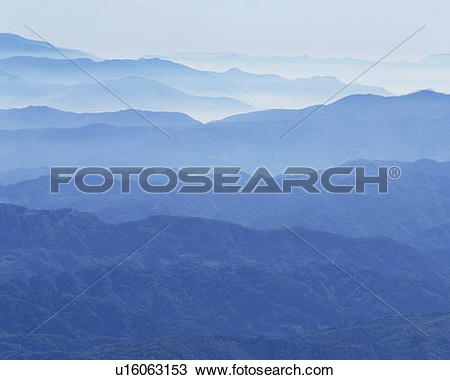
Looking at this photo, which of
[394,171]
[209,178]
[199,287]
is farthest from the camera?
[394,171]

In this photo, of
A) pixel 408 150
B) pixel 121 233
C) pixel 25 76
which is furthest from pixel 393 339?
pixel 25 76

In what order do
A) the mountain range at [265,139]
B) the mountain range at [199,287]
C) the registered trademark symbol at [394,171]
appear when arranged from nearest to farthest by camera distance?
the mountain range at [199,287]
the registered trademark symbol at [394,171]
the mountain range at [265,139]

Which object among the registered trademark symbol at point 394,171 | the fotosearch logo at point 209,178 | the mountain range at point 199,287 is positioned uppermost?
the fotosearch logo at point 209,178

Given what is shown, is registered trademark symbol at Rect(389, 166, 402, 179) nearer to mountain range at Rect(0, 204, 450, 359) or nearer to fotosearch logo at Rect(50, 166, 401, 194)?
fotosearch logo at Rect(50, 166, 401, 194)

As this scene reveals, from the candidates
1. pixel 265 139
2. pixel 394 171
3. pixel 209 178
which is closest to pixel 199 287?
pixel 209 178

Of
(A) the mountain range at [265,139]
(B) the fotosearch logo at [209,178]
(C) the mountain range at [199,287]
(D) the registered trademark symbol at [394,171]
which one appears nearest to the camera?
(B) the fotosearch logo at [209,178]

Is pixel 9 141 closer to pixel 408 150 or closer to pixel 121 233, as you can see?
pixel 408 150

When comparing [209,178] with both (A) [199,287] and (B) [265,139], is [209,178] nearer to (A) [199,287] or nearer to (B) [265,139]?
(A) [199,287]

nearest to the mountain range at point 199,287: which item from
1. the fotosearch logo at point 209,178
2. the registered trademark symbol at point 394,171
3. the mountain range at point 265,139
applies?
the fotosearch logo at point 209,178

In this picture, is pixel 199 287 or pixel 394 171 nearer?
pixel 199 287

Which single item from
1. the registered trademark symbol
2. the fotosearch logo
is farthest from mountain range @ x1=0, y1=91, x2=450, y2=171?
the fotosearch logo

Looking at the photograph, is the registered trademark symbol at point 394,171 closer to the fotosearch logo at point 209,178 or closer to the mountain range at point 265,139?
the fotosearch logo at point 209,178
